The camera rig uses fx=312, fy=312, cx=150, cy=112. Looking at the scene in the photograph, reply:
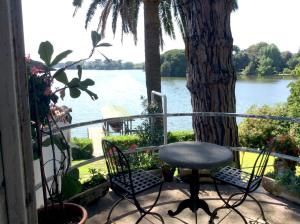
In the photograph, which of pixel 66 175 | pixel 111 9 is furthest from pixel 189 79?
pixel 111 9

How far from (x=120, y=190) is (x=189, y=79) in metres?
2.41

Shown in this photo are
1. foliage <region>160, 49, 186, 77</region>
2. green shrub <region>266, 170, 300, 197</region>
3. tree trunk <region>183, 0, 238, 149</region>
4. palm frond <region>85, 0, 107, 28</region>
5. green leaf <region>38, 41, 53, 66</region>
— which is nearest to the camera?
green leaf <region>38, 41, 53, 66</region>

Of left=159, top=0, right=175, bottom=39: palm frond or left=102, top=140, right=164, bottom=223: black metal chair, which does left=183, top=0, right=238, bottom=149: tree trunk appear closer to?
left=102, top=140, right=164, bottom=223: black metal chair

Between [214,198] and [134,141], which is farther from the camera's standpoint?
[134,141]

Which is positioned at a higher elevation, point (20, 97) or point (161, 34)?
point (161, 34)

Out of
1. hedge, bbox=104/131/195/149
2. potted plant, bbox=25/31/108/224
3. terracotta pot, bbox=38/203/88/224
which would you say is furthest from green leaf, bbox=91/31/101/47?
hedge, bbox=104/131/195/149

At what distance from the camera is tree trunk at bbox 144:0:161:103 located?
10.3m

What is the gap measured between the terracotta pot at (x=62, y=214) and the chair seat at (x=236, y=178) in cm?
127

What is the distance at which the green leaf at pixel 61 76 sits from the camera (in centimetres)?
230

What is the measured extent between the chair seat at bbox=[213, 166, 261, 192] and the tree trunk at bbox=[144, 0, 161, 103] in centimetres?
776

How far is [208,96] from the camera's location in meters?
4.47

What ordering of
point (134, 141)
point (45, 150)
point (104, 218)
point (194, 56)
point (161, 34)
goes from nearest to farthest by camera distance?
point (104, 218), point (45, 150), point (194, 56), point (134, 141), point (161, 34)

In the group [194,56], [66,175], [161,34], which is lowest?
[66,175]

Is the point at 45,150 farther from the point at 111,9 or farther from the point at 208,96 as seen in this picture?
the point at 111,9
